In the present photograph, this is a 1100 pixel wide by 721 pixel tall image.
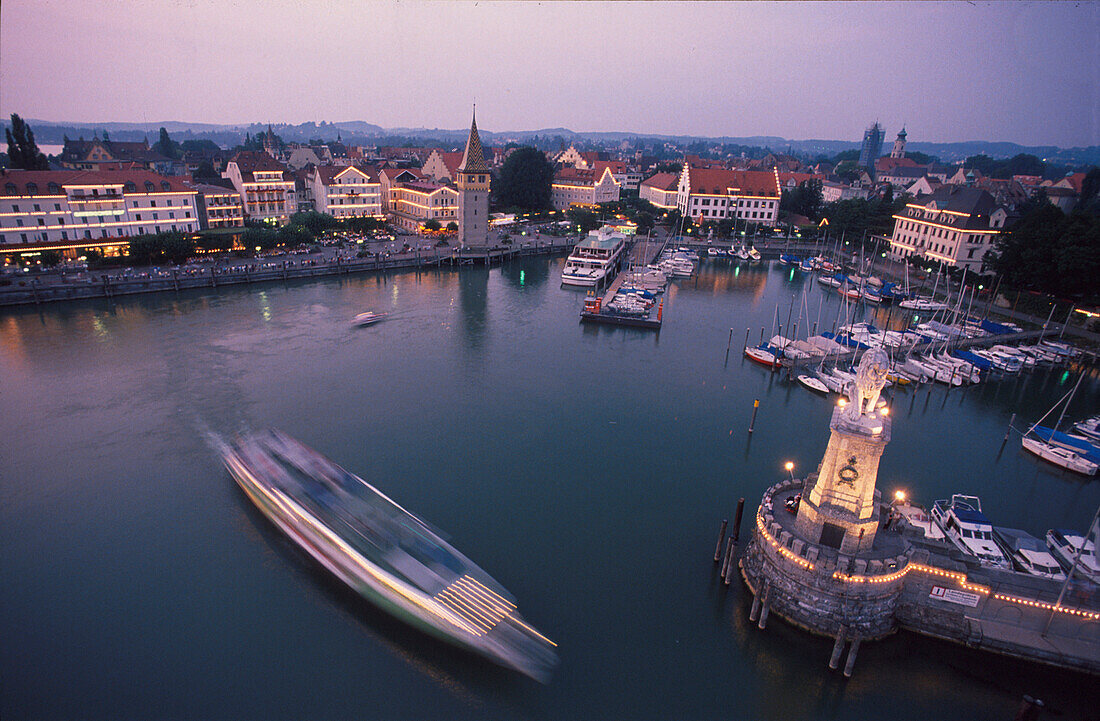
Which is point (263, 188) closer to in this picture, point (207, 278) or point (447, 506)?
point (207, 278)

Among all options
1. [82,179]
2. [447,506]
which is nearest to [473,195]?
[82,179]

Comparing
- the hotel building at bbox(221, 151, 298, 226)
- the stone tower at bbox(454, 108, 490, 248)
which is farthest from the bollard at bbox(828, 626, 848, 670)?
the hotel building at bbox(221, 151, 298, 226)

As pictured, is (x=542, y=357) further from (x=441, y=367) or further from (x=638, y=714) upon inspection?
(x=638, y=714)

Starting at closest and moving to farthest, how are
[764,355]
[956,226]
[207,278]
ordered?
[764,355], [207,278], [956,226]

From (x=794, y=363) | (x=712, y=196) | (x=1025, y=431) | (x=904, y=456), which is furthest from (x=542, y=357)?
(x=712, y=196)

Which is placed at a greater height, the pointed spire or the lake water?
the pointed spire

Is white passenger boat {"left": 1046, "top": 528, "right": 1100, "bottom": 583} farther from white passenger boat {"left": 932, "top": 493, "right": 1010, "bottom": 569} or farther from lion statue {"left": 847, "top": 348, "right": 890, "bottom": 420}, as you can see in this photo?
lion statue {"left": 847, "top": 348, "right": 890, "bottom": 420}

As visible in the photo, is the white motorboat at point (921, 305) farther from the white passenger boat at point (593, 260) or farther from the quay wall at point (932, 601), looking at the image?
the quay wall at point (932, 601)
